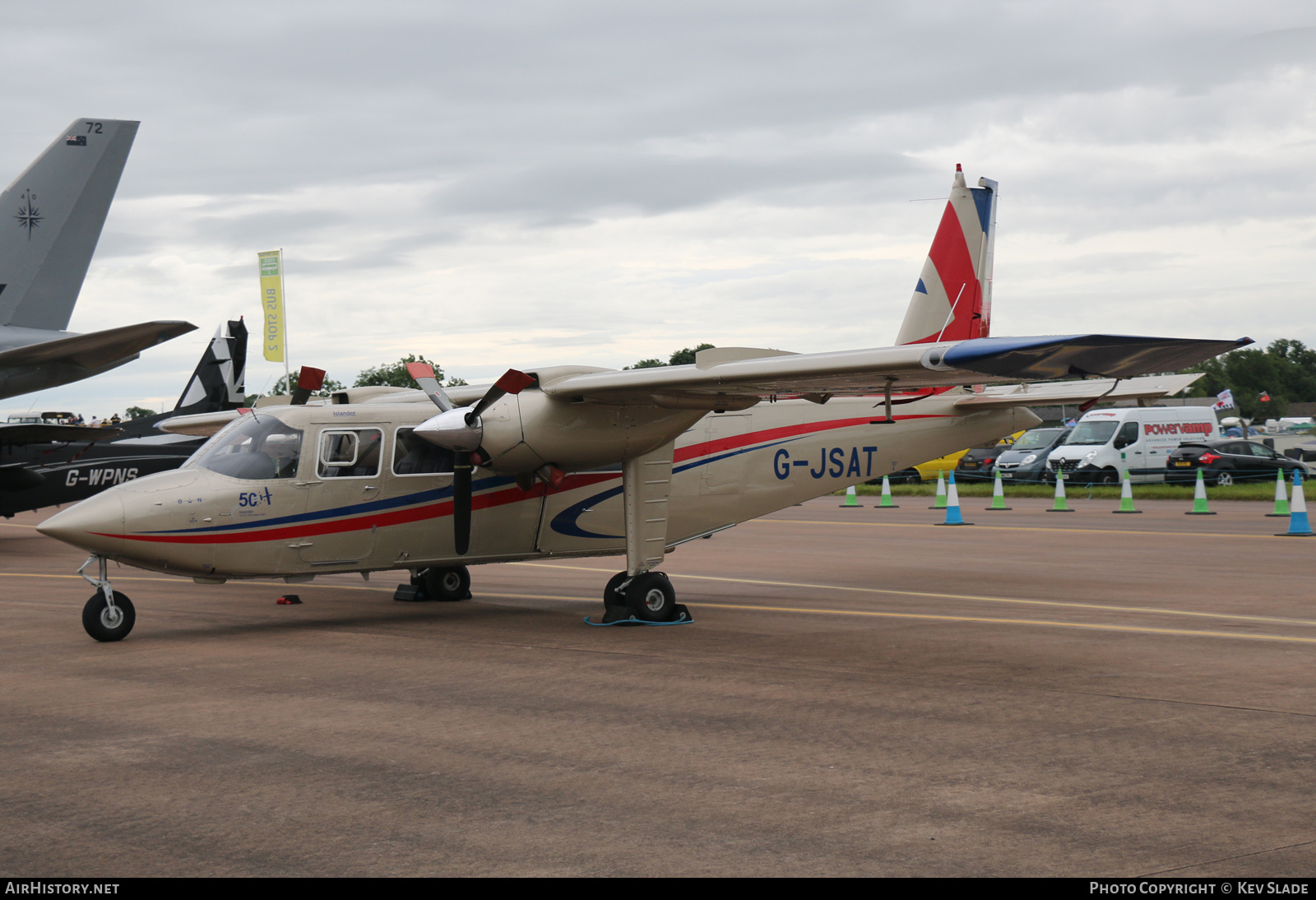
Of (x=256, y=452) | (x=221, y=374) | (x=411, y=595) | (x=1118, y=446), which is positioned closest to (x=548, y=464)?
(x=256, y=452)

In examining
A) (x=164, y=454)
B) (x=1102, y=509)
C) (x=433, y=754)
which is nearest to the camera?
(x=433, y=754)

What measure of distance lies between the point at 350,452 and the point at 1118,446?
99.2 feet

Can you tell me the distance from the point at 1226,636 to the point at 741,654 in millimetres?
4579

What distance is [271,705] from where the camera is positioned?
8.19m

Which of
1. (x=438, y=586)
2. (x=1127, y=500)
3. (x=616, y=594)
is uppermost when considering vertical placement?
(x=1127, y=500)

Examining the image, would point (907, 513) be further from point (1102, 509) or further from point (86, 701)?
point (86, 701)

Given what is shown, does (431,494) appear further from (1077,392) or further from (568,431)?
(1077,392)

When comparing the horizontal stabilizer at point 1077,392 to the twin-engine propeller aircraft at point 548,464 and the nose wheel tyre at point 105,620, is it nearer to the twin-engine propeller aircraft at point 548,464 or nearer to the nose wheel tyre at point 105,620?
the twin-engine propeller aircraft at point 548,464

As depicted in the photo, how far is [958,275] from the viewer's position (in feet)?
54.4

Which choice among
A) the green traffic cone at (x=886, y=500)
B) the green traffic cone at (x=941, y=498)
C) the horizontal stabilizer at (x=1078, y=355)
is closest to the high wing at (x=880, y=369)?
the horizontal stabilizer at (x=1078, y=355)

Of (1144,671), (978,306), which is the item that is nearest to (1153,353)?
(1144,671)

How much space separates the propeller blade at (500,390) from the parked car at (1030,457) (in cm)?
2600

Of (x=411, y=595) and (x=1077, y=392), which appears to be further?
(x=411, y=595)

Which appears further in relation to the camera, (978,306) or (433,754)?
(978,306)
